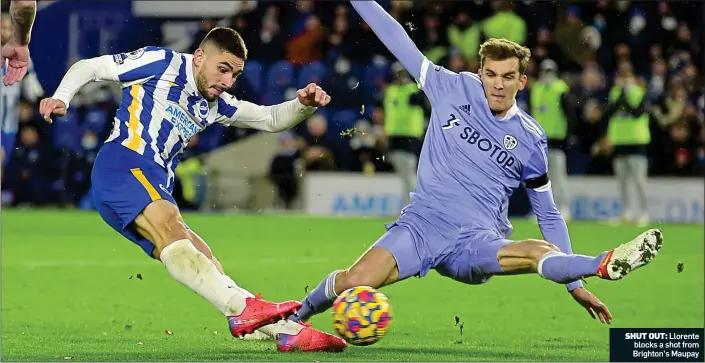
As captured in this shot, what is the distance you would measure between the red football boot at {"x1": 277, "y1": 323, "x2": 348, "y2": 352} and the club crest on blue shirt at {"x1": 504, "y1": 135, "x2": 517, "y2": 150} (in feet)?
4.75

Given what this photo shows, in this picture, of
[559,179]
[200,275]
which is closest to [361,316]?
[200,275]

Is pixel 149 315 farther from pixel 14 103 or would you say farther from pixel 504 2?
pixel 504 2

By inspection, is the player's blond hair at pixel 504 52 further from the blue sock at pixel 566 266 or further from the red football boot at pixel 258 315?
the red football boot at pixel 258 315

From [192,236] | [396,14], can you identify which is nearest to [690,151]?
[396,14]

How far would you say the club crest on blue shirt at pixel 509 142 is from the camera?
7094mm

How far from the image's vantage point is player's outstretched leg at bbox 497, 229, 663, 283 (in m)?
6.08

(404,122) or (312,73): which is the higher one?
(312,73)

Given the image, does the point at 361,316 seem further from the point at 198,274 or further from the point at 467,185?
the point at 467,185

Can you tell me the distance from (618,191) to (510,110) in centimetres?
1312

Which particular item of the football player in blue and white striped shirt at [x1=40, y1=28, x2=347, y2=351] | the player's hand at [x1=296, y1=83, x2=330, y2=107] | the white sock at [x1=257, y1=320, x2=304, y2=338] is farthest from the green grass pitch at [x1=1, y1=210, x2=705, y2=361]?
the player's hand at [x1=296, y1=83, x2=330, y2=107]

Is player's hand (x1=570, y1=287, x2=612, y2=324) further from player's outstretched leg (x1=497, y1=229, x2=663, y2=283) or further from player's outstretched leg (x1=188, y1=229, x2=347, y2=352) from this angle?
player's outstretched leg (x1=188, y1=229, x2=347, y2=352)

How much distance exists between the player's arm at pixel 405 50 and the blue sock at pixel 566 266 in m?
1.32

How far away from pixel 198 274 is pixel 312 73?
42.3 ft

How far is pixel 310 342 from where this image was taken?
6.85m
